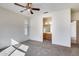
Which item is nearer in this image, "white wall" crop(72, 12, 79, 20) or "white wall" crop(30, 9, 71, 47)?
"white wall" crop(30, 9, 71, 47)

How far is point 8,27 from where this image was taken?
4086 mm

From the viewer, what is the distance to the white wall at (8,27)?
3.73m

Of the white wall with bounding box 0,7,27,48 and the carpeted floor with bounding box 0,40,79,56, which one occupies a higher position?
the white wall with bounding box 0,7,27,48

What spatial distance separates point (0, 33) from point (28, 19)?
2.78 metres

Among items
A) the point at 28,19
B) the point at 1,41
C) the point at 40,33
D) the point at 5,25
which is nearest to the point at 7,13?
the point at 5,25

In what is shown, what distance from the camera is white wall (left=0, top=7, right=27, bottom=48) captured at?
373cm

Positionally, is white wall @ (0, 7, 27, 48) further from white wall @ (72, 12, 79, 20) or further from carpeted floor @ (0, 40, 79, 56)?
white wall @ (72, 12, 79, 20)

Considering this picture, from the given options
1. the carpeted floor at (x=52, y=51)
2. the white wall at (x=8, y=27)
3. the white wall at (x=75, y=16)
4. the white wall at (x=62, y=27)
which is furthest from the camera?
the white wall at (x=75, y=16)

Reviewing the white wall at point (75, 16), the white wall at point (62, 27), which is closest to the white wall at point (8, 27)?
the white wall at point (62, 27)

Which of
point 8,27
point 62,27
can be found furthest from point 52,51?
point 8,27

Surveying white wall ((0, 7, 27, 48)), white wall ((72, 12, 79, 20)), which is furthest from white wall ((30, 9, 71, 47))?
white wall ((0, 7, 27, 48))

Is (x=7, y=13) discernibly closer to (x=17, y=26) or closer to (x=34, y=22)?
(x=17, y=26)

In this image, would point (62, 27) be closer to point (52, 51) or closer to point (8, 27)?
point (52, 51)

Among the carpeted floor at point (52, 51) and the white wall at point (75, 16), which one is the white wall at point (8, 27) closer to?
the carpeted floor at point (52, 51)
